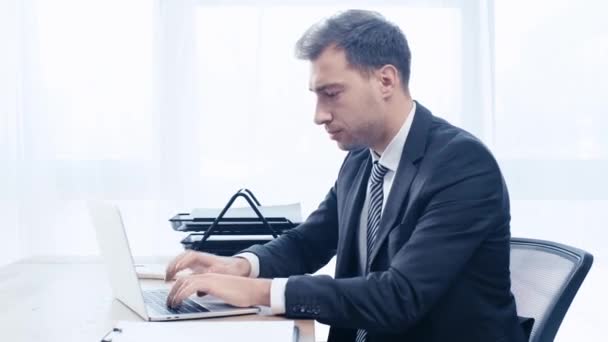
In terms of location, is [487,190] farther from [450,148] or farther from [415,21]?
[415,21]

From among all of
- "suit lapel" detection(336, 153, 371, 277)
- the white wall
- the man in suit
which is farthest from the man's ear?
the white wall

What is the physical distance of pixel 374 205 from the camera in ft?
4.94

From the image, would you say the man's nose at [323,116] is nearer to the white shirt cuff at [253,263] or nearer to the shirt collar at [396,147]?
the shirt collar at [396,147]

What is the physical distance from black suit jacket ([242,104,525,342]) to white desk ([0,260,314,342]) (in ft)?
0.30

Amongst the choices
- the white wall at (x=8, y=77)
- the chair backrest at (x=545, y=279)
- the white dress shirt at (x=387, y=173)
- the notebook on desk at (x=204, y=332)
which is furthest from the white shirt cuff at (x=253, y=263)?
the white wall at (x=8, y=77)

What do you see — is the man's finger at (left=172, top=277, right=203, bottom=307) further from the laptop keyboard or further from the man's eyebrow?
the man's eyebrow

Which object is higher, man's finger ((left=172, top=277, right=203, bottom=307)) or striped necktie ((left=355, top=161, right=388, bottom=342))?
striped necktie ((left=355, top=161, right=388, bottom=342))

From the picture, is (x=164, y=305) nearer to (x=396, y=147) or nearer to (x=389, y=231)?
(x=389, y=231)

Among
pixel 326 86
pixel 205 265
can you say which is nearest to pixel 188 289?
pixel 205 265

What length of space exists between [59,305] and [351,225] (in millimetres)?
622

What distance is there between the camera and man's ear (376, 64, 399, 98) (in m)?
1.47

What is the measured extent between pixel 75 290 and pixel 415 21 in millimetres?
1768

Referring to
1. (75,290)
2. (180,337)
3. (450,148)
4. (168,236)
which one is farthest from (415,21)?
(180,337)

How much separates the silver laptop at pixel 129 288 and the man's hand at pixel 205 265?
87 mm
